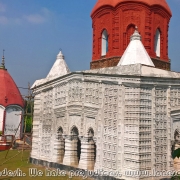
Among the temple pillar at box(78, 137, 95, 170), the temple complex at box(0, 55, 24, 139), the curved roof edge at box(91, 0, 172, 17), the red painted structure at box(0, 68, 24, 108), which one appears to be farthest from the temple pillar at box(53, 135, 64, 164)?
the red painted structure at box(0, 68, 24, 108)

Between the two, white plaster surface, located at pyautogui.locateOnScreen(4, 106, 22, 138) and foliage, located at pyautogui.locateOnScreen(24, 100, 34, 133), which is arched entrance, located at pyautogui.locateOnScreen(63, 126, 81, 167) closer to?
foliage, located at pyautogui.locateOnScreen(24, 100, 34, 133)

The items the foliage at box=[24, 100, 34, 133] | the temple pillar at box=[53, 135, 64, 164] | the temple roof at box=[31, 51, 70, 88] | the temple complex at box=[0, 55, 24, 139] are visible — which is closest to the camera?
the temple pillar at box=[53, 135, 64, 164]

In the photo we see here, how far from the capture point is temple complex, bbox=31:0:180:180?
827 centimetres

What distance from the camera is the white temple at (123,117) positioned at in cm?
821

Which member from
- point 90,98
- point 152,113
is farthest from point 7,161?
point 152,113

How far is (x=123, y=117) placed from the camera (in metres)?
8.52

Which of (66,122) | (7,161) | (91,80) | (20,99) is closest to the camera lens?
(91,80)

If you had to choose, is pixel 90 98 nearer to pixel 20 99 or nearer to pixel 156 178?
pixel 156 178

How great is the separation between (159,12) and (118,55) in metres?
3.05

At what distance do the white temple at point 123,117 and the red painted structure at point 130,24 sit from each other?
1.64 meters

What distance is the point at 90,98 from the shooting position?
9.93 meters

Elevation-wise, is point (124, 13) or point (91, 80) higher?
point (124, 13)

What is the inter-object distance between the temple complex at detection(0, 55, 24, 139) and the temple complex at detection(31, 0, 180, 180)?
7.58 m

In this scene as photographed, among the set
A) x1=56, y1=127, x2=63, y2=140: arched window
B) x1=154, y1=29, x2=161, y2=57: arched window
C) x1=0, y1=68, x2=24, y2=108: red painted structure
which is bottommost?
x1=56, y1=127, x2=63, y2=140: arched window
